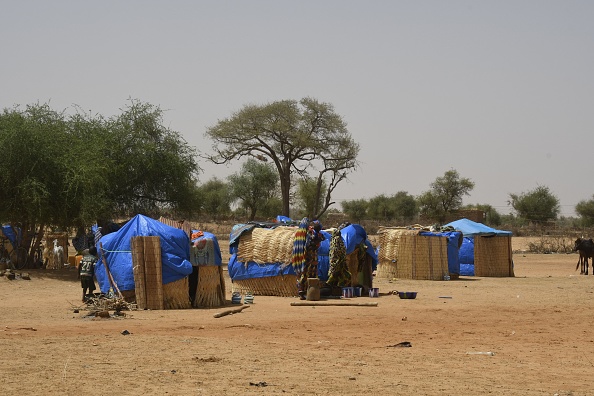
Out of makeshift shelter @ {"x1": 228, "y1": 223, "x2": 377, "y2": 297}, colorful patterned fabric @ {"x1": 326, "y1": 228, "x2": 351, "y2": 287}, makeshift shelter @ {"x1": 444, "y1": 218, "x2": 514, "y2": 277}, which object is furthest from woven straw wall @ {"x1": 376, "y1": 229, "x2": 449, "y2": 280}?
colorful patterned fabric @ {"x1": 326, "y1": 228, "x2": 351, "y2": 287}

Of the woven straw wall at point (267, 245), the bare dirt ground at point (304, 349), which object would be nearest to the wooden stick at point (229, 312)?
the bare dirt ground at point (304, 349)

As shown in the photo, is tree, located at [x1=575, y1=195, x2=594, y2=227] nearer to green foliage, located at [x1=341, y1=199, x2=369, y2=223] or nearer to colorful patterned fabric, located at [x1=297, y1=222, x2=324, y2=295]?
green foliage, located at [x1=341, y1=199, x2=369, y2=223]

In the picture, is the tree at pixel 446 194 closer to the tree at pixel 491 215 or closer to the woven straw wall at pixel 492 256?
the tree at pixel 491 215

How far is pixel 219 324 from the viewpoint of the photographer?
48.4ft

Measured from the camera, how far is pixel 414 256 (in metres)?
29.0

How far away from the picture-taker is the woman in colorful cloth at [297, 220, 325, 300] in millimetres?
20156

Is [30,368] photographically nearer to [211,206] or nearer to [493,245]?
[493,245]

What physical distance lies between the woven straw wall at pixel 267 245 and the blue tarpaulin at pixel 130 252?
350 centimetres

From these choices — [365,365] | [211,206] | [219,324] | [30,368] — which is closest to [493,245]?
[219,324]

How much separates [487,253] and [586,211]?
→ 63.1 metres

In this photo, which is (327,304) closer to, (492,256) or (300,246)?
(300,246)

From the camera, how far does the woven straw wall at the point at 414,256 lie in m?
29.0

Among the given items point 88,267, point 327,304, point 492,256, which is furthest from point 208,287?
point 492,256

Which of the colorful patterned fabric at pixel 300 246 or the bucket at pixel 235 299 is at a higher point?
the colorful patterned fabric at pixel 300 246
